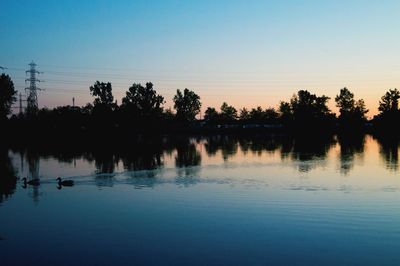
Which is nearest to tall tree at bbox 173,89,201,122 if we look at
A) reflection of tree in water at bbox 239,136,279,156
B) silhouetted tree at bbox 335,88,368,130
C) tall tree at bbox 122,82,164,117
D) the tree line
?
the tree line

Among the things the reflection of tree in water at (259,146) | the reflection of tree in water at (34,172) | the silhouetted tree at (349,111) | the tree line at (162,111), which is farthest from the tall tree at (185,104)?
the reflection of tree in water at (34,172)

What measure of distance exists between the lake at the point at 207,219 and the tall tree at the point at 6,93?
206 ft

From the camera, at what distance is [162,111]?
153000 mm

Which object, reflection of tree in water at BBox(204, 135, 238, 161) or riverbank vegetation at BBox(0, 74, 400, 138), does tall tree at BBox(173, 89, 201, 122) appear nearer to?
riverbank vegetation at BBox(0, 74, 400, 138)

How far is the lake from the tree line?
7682cm

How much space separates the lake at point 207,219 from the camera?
15500mm

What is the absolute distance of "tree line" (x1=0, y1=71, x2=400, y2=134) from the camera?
116875mm

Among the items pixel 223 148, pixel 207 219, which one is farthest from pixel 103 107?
pixel 207 219

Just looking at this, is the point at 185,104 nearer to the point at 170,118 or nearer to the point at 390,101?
the point at 170,118

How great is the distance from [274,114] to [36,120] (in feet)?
385

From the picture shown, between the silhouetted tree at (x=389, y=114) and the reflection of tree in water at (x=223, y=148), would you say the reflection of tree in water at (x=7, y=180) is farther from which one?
the silhouetted tree at (x=389, y=114)

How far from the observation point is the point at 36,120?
9588cm

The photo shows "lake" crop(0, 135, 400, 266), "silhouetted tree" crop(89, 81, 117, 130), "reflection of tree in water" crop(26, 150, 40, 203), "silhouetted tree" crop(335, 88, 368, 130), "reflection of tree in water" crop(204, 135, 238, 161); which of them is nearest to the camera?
"lake" crop(0, 135, 400, 266)

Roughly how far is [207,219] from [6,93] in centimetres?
9272
